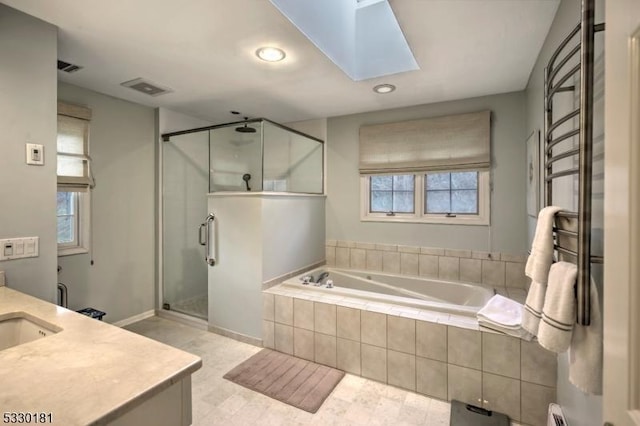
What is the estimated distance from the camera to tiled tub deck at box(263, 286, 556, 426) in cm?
189

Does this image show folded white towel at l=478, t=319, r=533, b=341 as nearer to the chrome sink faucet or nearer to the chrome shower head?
the chrome sink faucet

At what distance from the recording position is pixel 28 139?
1.77 m

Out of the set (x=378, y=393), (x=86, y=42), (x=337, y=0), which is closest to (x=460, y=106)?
(x=337, y=0)

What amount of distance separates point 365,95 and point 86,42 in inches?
88.1

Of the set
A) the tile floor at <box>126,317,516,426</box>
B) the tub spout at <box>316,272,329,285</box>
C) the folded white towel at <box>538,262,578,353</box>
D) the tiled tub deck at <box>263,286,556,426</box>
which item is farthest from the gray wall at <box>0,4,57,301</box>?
the folded white towel at <box>538,262,578,353</box>

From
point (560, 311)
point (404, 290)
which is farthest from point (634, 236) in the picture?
point (404, 290)

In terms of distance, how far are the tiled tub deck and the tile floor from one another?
4.3 inches

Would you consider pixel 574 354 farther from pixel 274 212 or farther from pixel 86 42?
pixel 86 42

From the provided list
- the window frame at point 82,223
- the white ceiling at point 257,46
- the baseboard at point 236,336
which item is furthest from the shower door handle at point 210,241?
the white ceiling at point 257,46

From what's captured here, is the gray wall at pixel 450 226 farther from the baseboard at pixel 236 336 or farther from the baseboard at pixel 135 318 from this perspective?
the baseboard at pixel 135 318

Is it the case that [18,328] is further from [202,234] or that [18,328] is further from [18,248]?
[202,234]

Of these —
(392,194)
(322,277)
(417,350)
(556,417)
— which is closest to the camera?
(556,417)

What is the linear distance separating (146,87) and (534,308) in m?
3.27

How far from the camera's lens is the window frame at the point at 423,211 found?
3.07 meters
